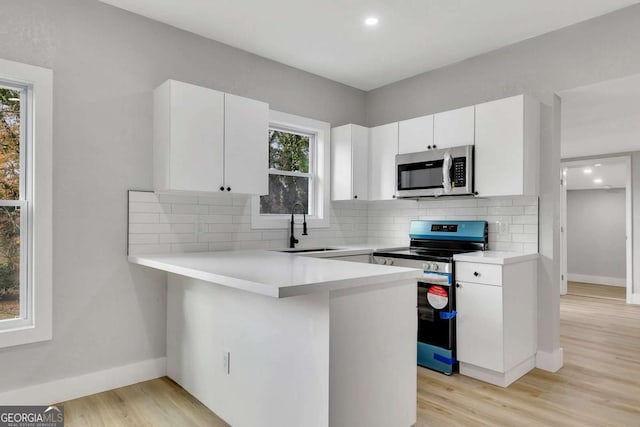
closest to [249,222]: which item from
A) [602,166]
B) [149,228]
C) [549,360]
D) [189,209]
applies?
[189,209]

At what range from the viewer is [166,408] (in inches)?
97.8

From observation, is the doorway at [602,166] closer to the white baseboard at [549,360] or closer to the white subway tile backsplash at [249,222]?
the white subway tile backsplash at [249,222]

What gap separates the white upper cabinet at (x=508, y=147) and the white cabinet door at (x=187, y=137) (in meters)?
2.02

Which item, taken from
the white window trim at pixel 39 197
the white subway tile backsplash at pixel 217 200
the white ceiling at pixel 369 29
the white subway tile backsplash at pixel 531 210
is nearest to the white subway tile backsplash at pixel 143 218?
the white subway tile backsplash at pixel 217 200

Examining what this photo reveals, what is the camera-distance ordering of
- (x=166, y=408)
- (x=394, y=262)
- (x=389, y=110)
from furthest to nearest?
(x=389, y=110) → (x=394, y=262) → (x=166, y=408)

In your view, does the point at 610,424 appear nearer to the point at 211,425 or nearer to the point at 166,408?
the point at 211,425

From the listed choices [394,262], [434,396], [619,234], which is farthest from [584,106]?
[619,234]

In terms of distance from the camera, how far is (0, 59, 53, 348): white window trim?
2.48 metres

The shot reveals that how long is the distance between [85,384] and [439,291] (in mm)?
2544

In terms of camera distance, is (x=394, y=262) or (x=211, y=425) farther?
(x=394, y=262)

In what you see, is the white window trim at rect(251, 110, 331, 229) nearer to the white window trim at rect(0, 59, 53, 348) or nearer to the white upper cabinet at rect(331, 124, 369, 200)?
the white upper cabinet at rect(331, 124, 369, 200)

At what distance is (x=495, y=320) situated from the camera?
2.86 m

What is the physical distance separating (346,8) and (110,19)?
1628 mm

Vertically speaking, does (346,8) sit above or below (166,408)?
above
